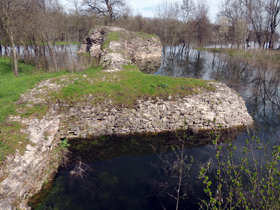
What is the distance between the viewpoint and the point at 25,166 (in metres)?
7.53

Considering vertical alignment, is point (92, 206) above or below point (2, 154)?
below

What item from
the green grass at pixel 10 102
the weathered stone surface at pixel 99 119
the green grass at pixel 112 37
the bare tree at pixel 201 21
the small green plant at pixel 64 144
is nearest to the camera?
the green grass at pixel 10 102

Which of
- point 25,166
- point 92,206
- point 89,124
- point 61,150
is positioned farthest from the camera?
point 89,124

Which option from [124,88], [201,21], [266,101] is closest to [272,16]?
[201,21]

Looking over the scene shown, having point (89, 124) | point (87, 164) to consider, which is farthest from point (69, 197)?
point (89, 124)

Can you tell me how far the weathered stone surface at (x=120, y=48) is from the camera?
2290 centimetres

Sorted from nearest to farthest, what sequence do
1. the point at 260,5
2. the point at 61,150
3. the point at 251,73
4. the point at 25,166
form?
the point at 25,166, the point at 61,150, the point at 251,73, the point at 260,5

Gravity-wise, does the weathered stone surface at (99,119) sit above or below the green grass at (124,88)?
below

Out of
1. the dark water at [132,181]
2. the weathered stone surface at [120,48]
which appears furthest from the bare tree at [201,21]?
the dark water at [132,181]

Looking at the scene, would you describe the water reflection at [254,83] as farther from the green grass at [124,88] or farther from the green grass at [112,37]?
the green grass at [112,37]

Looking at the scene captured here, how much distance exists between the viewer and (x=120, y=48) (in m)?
26.9

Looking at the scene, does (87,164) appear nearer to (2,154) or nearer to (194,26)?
(2,154)

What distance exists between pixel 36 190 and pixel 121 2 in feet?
138

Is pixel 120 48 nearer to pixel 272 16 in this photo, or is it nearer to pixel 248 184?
pixel 248 184
